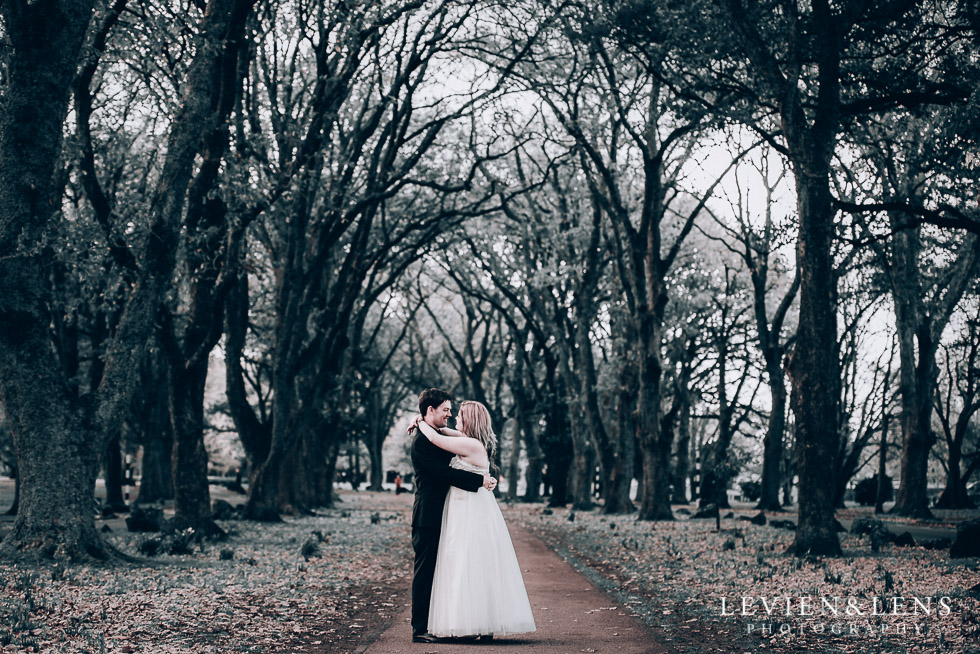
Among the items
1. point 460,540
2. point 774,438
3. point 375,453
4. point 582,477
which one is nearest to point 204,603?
point 460,540

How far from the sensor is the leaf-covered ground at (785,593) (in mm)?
7719

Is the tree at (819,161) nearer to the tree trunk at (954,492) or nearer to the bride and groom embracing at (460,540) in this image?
the bride and groom embracing at (460,540)

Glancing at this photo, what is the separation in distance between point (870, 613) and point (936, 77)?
10.7 meters

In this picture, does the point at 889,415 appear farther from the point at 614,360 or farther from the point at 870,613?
the point at 870,613

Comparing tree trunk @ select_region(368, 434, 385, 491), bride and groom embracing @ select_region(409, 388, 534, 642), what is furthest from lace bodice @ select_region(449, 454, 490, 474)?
tree trunk @ select_region(368, 434, 385, 491)

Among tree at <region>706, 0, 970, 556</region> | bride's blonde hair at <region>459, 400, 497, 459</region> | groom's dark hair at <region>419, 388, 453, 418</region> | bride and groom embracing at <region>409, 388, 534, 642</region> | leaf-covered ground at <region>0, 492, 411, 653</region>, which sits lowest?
leaf-covered ground at <region>0, 492, 411, 653</region>

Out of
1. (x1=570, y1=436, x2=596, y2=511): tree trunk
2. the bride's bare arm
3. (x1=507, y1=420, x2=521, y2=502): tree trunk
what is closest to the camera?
the bride's bare arm

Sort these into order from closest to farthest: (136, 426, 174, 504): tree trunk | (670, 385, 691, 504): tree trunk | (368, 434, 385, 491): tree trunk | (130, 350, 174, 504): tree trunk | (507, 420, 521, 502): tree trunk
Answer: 1. (130, 350, 174, 504): tree trunk
2. (136, 426, 174, 504): tree trunk
3. (670, 385, 691, 504): tree trunk
4. (507, 420, 521, 502): tree trunk
5. (368, 434, 385, 491): tree trunk

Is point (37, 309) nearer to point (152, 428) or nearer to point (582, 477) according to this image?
point (152, 428)

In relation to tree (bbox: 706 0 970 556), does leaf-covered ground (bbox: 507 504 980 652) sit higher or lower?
lower

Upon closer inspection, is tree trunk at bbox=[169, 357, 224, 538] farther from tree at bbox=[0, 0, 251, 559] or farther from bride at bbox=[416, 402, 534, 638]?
bride at bbox=[416, 402, 534, 638]

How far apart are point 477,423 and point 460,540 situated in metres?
0.92

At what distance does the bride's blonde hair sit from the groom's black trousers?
2.62ft

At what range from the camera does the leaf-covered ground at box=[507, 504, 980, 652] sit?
772cm
